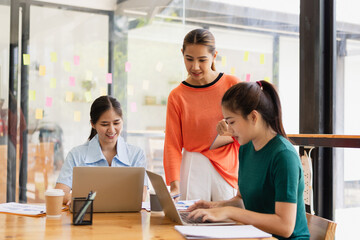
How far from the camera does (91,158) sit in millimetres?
2238

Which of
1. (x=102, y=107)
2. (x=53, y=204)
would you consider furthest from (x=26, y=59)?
(x=53, y=204)

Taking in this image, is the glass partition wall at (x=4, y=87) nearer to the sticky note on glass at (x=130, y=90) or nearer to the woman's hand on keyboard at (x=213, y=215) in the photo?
the sticky note on glass at (x=130, y=90)

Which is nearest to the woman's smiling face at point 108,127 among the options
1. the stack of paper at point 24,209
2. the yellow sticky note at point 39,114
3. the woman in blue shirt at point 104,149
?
the woman in blue shirt at point 104,149

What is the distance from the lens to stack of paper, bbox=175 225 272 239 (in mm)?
1288

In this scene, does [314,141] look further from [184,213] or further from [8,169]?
[8,169]

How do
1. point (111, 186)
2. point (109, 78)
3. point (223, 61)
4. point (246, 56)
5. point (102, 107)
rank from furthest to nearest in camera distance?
point (109, 78)
point (223, 61)
point (246, 56)
point (102, 107)
point (111, 186)

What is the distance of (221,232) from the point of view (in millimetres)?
1331

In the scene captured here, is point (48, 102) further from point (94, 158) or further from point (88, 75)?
point (94, 158)

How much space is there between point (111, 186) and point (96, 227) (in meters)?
0.27

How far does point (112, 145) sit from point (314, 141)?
3.69ft

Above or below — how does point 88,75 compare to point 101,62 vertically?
below

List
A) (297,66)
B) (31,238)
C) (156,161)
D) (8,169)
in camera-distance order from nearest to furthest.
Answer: (31,238), (297,66), (8,169), (156,161)

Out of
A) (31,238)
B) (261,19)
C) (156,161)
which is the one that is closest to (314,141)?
(261,19)

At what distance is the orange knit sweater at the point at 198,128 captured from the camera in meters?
2.26
